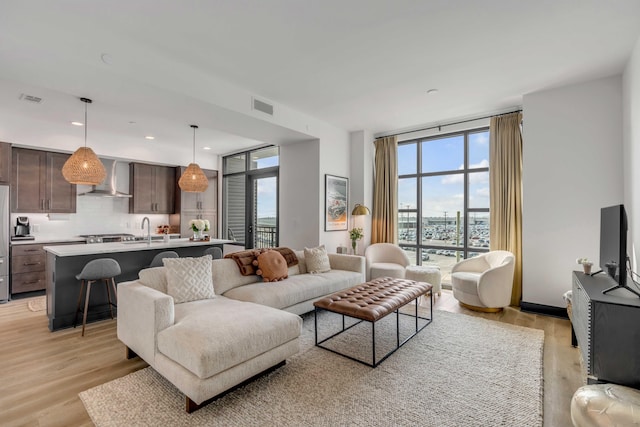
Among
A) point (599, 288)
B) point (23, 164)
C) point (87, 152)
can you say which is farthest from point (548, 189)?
point (23, 164)

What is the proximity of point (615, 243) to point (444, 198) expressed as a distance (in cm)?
298

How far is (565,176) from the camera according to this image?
3771 millimetres

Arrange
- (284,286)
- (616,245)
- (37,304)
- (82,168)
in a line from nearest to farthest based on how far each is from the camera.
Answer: (616,245)
(284,286)
(82,168)
(37,304)

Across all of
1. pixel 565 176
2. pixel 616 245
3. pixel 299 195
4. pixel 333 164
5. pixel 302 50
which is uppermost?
pixel 302 50

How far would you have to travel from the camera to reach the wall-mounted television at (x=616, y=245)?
2279mm

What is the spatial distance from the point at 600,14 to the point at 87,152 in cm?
540

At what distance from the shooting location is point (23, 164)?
5.04 m

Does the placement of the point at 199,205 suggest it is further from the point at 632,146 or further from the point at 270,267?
the point at 632,146

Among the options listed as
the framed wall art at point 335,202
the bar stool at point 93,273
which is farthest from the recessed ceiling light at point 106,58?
the framed wall art at point 335,202

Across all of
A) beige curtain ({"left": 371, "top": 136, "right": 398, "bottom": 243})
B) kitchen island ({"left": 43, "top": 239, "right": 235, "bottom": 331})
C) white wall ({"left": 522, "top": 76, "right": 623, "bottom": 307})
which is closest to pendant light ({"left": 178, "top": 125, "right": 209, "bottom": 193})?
kitchen island ({"left": 43, "top": 239, "right": 235, "bottom": 331})

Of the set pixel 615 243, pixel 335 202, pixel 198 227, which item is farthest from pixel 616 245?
pixel 198 227

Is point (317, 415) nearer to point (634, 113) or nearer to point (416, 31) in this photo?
point (416, 31)

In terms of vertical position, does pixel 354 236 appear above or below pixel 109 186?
below

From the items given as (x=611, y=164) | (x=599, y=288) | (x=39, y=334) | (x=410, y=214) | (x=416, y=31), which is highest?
(x=416, y=31)
